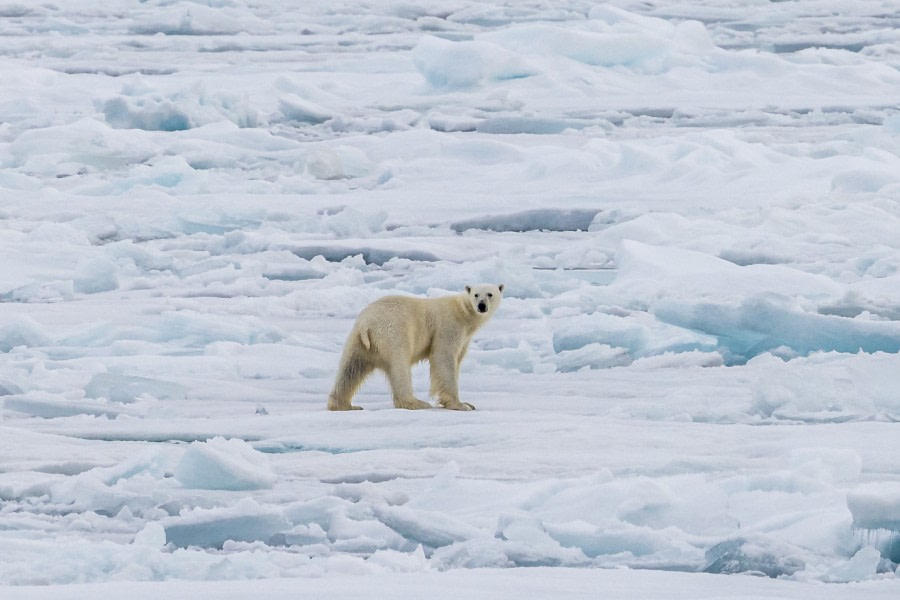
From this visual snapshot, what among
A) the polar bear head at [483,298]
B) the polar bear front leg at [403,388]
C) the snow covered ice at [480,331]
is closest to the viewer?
the snow covered ice at [480,331]

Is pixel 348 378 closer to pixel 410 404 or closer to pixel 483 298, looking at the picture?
pixel 410 404

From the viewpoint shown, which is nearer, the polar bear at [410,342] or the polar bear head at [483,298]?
the polar bear at [410,342]

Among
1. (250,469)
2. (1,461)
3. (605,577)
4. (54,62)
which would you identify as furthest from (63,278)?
(54,62)

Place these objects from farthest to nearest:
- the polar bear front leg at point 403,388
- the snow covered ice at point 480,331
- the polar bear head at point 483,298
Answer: the polar bear head at point 483,298
the polar bear front leg at point 403,388
the snow covered ice at point 480,331

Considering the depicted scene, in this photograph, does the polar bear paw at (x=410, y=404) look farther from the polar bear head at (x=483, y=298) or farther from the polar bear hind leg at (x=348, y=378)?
the polar bear head at (x=483, y=298)

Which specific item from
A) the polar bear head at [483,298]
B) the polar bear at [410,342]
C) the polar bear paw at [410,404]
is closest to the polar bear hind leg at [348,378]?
the polar bear at [410,342]

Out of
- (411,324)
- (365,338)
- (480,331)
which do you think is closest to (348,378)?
(365,338)

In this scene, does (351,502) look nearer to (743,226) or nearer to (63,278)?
(63,278)
